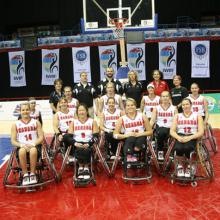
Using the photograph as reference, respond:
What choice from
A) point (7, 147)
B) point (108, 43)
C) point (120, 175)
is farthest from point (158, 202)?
point (108, 43)

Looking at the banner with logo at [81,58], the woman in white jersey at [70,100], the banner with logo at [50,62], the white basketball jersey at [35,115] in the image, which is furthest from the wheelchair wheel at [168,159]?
the banner with logo at [50,62]

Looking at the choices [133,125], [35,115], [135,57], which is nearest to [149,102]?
[133,125]

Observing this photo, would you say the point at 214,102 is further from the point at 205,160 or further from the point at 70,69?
the point at 205,160

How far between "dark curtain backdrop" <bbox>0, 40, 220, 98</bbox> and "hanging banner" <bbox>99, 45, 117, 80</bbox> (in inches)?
23.5

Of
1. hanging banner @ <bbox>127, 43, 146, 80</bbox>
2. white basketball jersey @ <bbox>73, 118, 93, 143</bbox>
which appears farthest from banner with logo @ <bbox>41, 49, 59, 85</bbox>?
white basketball jersey @ <bbox>73, 118, 93, 143</bbox>

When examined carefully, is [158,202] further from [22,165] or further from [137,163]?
[22,165]

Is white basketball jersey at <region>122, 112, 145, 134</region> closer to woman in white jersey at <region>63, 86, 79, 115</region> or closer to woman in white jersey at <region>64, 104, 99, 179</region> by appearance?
woman in white jersey at <region>64, 104, 99, 179</region>

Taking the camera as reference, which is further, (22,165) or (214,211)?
(22,165)

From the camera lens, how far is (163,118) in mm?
5297

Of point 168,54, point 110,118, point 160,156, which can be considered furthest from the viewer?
point 168,54

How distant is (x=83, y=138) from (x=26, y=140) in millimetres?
771

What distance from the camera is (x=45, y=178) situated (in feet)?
16.9

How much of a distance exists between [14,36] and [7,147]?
1146 cm

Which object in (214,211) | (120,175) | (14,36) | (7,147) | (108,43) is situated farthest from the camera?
(14,36)
